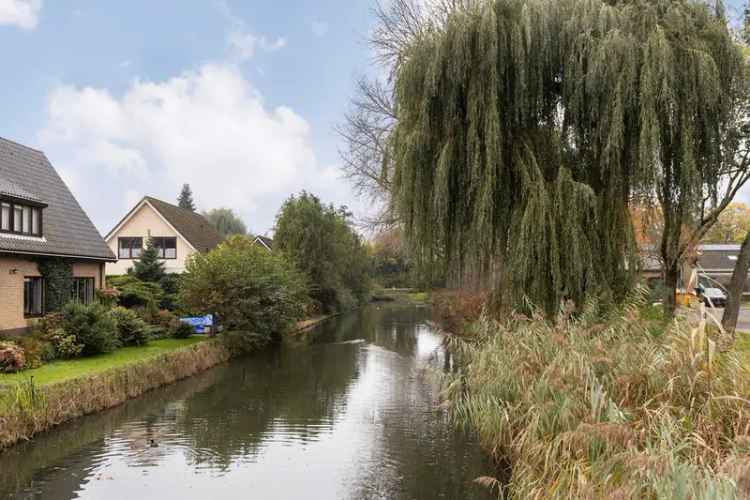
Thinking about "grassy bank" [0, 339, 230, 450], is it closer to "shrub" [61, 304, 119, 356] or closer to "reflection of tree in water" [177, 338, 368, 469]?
"shrub" [61, 304, 119, 356]

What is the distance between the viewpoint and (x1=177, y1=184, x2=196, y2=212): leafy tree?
73.6m

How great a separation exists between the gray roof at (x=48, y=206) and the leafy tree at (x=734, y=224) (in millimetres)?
45510

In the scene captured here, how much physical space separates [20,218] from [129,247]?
1775cm

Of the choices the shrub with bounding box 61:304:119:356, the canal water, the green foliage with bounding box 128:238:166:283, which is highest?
the green foliage with bounding box 128:238:166:283

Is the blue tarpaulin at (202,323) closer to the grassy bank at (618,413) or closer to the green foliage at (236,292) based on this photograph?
the green foliage at (236,292)

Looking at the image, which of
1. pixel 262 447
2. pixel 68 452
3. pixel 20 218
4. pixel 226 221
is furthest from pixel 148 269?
pixel 226 221

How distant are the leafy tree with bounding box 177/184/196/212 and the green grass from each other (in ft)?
189

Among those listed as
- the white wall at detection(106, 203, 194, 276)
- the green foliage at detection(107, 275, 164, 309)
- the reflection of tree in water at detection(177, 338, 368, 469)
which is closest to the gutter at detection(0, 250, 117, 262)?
the green foliage at detection(107, 275, 164, 309)

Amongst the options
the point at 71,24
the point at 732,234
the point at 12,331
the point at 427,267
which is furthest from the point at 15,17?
the point at 732,234

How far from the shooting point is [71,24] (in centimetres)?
1238

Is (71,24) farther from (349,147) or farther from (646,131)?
(349,147)

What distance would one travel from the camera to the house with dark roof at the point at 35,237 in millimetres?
15969

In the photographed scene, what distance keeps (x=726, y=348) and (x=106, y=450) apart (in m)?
8.91

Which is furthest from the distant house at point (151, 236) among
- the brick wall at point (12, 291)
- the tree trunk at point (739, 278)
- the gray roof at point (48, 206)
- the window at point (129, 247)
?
the tree trunk at point (739, 278)
